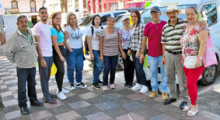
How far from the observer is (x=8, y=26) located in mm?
17391

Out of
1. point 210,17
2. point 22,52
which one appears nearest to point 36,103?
point 22,52

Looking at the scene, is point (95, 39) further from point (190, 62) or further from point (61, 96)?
point (190, 62)

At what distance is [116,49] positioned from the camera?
5043 mm

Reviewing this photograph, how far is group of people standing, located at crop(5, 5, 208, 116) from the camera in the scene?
358 centimetres

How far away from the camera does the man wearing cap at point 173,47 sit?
3721 millimetres

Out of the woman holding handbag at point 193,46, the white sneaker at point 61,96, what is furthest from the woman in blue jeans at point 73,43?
the woman holding handbag at point 193,46

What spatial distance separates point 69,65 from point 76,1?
94.0 ft

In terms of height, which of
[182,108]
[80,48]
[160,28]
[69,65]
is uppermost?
[160,28]

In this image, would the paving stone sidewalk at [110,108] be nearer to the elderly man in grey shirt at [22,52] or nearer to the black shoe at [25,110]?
the black shoe at [25,110]

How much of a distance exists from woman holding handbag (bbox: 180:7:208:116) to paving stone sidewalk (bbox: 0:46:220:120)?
0.45m

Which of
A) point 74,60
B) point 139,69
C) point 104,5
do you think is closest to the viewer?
point 139,69

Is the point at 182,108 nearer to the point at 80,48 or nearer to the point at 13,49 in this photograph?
the point at 80,48

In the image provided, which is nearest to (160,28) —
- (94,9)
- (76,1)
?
(94,9)

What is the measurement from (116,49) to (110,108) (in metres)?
1.50
